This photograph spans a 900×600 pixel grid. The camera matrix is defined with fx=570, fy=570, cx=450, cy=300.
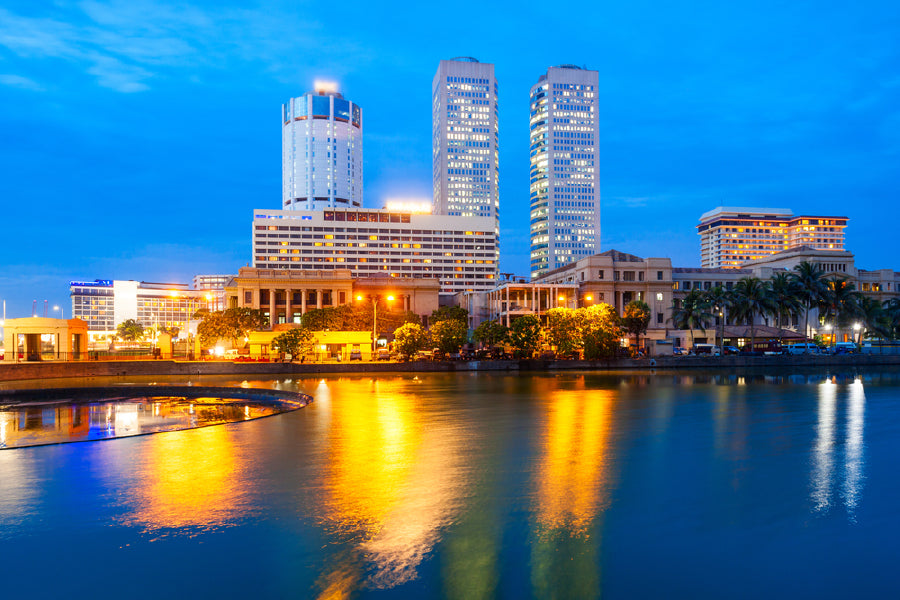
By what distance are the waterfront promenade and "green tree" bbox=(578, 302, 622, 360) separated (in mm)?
1368

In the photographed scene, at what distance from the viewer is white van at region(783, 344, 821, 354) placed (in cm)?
9069

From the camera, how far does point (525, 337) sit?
243 feet

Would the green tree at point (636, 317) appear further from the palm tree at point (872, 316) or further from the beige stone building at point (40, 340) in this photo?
the beige stone building at point (40, 340)

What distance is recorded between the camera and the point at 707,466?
71.0 feet

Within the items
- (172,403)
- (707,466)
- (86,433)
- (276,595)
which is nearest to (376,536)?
(276,595)

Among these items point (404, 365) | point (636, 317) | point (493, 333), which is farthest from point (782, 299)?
point (404, 365)

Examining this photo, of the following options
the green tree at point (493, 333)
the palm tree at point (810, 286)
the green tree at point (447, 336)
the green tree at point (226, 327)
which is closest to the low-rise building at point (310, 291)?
the green tree at point (226, 327)

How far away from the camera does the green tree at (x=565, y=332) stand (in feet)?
245

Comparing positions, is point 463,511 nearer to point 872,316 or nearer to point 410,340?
point 410,340

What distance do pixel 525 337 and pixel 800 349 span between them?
51.5m

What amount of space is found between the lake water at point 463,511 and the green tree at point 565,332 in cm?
4273

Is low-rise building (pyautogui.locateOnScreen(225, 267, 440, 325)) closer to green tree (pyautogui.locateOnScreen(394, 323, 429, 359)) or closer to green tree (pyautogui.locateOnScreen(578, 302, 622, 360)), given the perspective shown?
green tree (pyautogui.locateOnScreen(394, 323, 429, 359))

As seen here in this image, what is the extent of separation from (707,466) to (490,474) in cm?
841

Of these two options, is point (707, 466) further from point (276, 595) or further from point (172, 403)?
point (172, 403)
